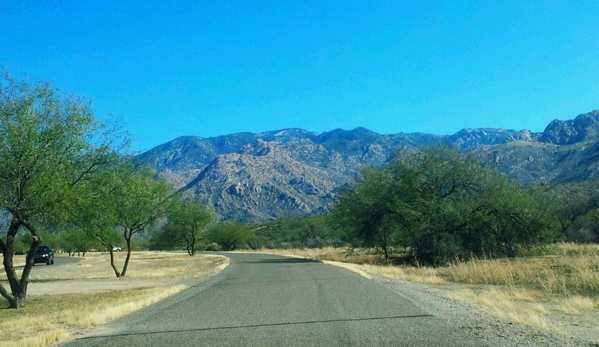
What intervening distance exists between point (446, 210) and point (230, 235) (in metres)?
74.4

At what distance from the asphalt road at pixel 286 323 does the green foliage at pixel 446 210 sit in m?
22.1

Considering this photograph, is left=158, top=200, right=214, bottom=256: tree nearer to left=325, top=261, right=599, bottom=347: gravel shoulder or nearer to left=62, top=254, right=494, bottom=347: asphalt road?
left=62, top=254, right=494, bottom=347: asphalt road

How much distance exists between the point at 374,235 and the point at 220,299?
1123 inches

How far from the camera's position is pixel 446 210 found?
3847 centimetres

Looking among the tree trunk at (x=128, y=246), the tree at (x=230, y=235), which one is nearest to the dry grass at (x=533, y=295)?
the tree trunk at (x=128, y=246)

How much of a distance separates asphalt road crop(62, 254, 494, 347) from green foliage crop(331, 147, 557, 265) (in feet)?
72.4

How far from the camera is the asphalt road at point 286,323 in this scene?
31.3ft

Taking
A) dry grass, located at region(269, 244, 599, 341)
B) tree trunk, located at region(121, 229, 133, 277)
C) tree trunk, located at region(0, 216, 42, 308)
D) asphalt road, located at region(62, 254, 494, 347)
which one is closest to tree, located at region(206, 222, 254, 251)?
tree trunk, located at region(121, 229, 133, 277)

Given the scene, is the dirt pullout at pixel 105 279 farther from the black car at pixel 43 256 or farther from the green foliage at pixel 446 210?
the black car at pixel 43 256

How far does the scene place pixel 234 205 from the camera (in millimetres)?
196125

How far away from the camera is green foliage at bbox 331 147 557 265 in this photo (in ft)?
128

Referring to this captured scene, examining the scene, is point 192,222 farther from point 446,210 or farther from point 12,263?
point 12,263

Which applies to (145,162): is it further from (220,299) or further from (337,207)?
(337,207)

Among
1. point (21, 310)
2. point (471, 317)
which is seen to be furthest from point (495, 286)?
point (21, 310)
